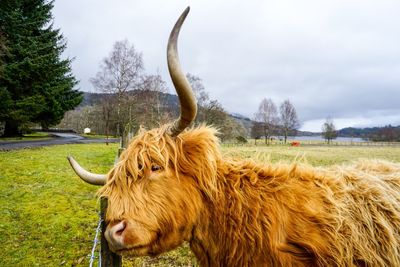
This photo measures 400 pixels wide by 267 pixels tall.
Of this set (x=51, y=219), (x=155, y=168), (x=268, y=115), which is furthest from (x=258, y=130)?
(x=155, y=168)

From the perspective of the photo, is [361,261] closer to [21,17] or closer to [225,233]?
[225,233]

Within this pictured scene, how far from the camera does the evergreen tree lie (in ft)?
89.5

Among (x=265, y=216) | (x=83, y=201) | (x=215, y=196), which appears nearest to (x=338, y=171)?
(x=265, y=216)

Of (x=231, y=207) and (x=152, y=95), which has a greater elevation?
(x=152, y=95)

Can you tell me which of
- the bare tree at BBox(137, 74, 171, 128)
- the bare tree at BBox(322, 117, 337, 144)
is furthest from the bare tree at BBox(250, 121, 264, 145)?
the bare tree at BBox(137, 74, 171, 128)

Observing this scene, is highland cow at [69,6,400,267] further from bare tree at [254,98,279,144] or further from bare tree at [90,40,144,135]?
bare tree at [254,98,279,144]

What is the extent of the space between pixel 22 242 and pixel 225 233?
19.4ft

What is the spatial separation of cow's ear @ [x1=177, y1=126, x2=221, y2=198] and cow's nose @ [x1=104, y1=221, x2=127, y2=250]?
62 centimetres

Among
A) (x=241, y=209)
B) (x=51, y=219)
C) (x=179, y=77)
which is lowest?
(x=51, y=219)

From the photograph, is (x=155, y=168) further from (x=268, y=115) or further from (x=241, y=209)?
(x=268, y=115)

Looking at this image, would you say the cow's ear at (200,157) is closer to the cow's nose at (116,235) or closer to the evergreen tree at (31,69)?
the cow's nose at (116,235)

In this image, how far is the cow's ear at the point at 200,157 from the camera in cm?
237

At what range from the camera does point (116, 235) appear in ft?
6.58

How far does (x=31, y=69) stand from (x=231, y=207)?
105 ft
